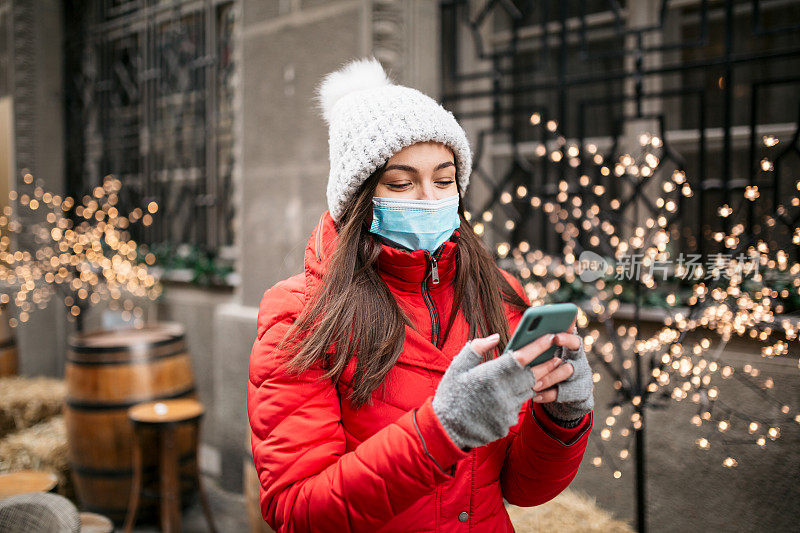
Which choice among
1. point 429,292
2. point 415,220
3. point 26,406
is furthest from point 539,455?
point 26,406

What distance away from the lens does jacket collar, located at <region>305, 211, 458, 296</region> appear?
1.44 meters

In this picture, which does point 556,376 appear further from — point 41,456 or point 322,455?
point 41,456

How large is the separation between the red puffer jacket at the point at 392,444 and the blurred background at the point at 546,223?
120 centimetres

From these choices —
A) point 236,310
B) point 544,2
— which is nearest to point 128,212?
point 236,310

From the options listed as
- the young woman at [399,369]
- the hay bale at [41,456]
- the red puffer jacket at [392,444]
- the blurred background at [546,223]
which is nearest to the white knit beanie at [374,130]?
the young woman at [399,369]

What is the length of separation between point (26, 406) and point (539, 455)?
15.0 feet

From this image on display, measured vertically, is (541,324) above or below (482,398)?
above

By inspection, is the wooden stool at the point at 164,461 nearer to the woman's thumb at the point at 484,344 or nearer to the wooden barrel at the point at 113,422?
the wooden barrel at the point at 113,422

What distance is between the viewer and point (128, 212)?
5629mm

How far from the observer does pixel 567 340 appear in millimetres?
1171

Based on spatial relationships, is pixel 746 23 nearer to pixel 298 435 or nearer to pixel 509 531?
pixel 509 531

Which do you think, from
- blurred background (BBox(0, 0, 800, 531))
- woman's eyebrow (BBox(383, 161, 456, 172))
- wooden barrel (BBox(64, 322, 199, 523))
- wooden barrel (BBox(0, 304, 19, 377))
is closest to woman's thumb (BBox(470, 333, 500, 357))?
woman's eyebrow (BBox(383, 161, 456, 172))

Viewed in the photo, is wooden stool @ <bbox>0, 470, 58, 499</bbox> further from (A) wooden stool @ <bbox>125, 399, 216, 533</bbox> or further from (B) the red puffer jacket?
(B) the red puffer jacket

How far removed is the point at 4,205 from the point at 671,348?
6852mm
